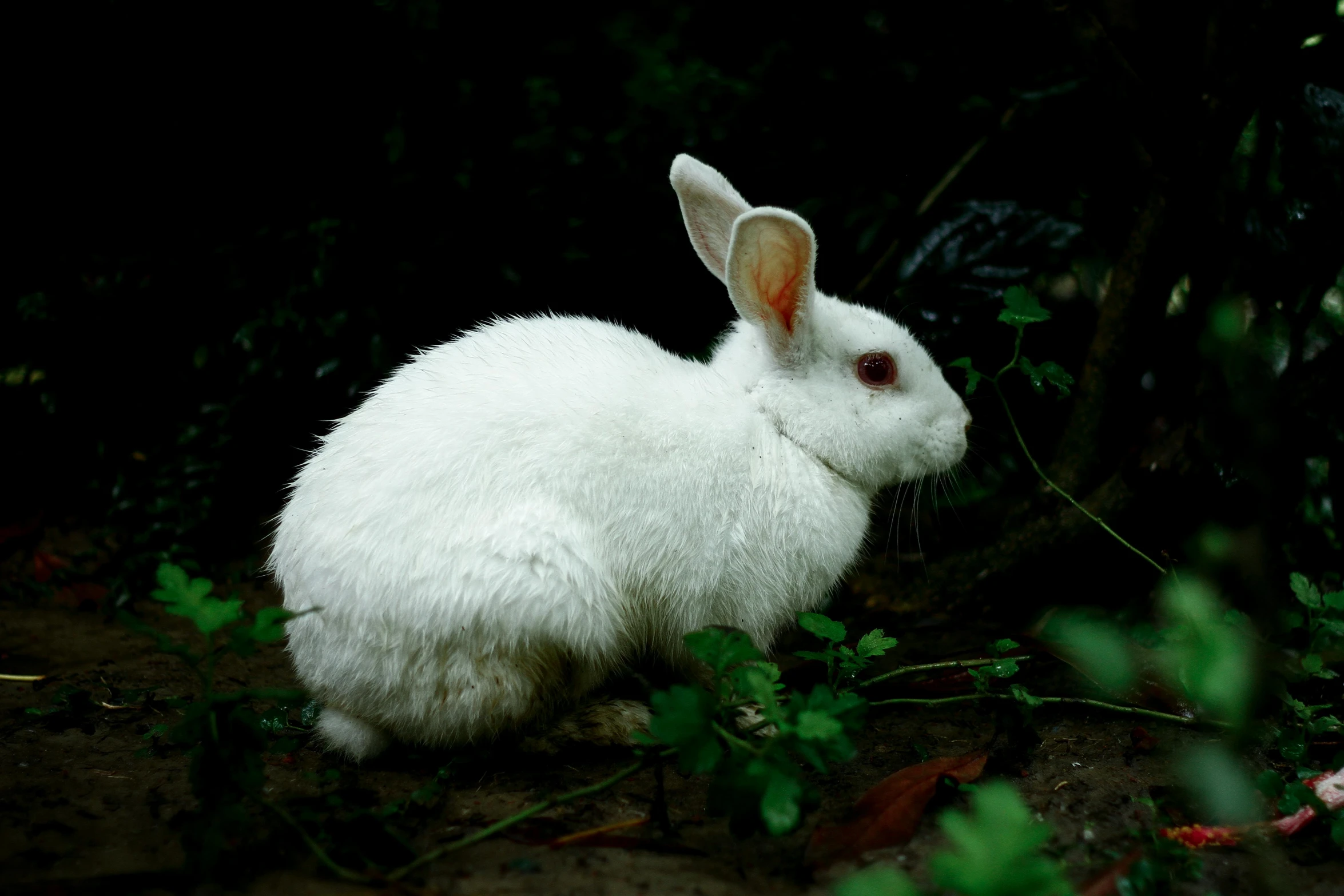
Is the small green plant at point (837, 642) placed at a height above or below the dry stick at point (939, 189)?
below

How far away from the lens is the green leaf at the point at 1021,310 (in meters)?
2.99

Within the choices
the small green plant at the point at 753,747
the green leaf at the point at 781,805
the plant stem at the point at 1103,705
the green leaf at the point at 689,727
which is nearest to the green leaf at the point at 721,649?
the small green plant at the point at 753,747

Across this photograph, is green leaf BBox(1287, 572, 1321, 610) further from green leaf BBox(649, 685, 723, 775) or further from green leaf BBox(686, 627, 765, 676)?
green leaf BBox(649, 685, 723, 775)

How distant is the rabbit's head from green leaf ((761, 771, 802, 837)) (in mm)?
1245

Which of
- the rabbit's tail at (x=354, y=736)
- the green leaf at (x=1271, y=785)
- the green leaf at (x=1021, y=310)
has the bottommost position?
the rabbit's tail at (x=354, y=736)

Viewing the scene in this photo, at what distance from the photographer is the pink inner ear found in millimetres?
2764

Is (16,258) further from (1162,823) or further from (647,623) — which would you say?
(1162,823)

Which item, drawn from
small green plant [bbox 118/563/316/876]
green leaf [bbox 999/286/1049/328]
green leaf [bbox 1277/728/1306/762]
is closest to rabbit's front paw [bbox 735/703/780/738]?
small green plant [bbox 118/563/316/876]

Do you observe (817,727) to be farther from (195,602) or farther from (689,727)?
(195,602)

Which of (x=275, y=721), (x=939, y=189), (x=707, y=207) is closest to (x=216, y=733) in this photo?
(x=275, y=721)

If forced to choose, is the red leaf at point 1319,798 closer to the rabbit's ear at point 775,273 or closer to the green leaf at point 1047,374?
the green leaf at point 1047,374

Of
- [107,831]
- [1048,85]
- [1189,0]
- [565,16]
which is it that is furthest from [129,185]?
[1189,0]

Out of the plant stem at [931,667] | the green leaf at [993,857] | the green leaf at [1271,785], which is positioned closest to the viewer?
the green leaf at [993,857]

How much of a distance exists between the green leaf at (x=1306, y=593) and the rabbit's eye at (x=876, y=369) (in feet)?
4.02
